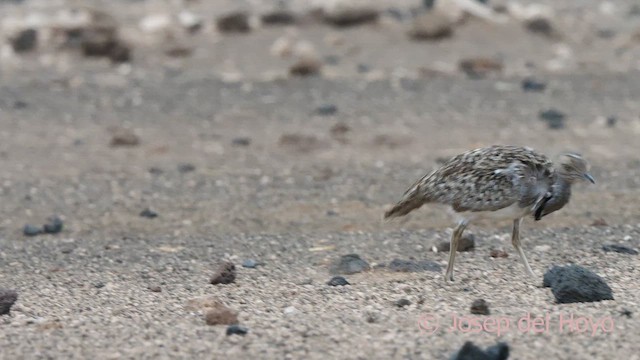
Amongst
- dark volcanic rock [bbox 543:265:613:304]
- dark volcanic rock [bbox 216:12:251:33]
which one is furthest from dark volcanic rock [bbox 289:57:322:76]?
dark volcanic rock [bbox 543:265:613:304]

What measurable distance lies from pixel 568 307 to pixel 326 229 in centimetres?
412

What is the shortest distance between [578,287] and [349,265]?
207 centimetres

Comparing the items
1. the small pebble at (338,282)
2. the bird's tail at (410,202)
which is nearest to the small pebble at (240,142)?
the bird's tail at (410,202)

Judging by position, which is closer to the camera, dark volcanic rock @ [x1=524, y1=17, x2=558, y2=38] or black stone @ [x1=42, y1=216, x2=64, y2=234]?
black stone @ [x1=42, y1=216, x2=64, y2=234]

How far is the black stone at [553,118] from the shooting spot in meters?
16.8

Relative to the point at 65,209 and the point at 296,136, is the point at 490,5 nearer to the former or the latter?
the point at 296,136

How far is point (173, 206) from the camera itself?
1297 centimetres

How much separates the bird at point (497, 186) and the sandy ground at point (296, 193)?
51 cm

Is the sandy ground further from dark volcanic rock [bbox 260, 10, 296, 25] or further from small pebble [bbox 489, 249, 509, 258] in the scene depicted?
dark volcanic rock [bbox 260, 10, 296, 25]

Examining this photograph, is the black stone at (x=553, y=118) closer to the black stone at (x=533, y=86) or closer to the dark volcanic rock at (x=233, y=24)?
the black stone at (x=533, y=86)

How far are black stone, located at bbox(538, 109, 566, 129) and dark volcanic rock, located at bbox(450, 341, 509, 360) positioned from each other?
10.4 m

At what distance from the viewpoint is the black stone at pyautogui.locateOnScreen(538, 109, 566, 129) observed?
16812 mm

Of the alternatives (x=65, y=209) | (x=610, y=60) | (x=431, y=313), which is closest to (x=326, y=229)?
(x=65, y=209)

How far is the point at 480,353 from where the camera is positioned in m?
6.63
